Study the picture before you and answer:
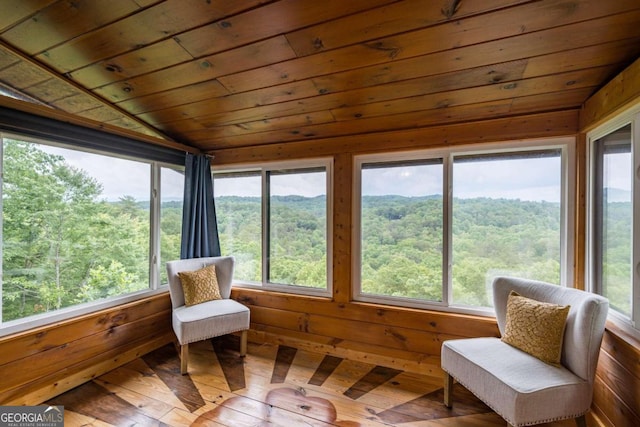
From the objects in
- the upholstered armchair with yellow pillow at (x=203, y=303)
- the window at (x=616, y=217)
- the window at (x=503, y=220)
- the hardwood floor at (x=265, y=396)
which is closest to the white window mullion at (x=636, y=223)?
the window at (x=616, y=217)

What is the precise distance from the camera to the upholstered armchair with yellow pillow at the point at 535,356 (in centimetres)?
142

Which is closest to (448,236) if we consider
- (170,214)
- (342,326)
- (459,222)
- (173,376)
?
(459,222)

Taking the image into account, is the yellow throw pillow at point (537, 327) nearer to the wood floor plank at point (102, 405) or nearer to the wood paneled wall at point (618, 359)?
the wood paneled wall at point (618, 359)

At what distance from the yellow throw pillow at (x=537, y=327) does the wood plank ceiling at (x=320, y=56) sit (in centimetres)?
137

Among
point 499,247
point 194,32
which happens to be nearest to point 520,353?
point 499,247

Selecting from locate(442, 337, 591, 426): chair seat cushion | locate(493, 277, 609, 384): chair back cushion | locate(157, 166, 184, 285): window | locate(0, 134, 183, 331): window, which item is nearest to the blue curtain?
locate(157, 166, 184, 285): window

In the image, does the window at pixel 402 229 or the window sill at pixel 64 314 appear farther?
the window at pixel 402 229

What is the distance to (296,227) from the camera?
297cm

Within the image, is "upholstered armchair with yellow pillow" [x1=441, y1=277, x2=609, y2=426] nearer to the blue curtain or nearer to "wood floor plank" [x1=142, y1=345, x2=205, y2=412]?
"wood floor plank" [x1=142, y1=345, x2=205, y2=412]

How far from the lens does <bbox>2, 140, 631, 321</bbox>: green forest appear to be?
→ 1946mm

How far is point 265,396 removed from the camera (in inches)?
80.4

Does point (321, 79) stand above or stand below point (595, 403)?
above

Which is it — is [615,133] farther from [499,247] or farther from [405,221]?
[405,221]

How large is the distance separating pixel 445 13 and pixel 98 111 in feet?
8.68
